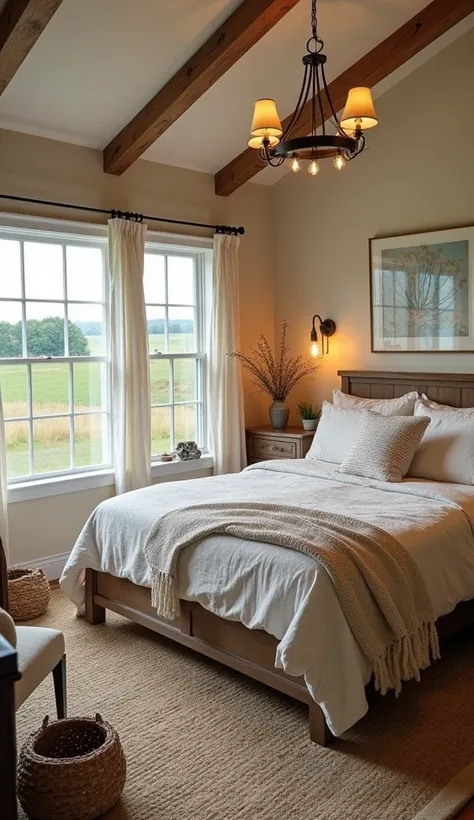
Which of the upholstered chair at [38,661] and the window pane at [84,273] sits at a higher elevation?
the window pane at [84,273]

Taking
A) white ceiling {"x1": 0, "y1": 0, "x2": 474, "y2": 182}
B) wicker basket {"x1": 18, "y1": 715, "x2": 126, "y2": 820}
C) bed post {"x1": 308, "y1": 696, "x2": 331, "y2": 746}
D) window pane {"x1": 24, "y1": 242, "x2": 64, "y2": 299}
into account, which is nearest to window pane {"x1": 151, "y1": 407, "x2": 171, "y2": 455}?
window pane {"x1": 24, "y1": 242, "x2": 64, "y2": 299}

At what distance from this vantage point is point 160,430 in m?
5.21

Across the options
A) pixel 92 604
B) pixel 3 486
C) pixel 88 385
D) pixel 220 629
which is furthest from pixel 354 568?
pixel 88 385

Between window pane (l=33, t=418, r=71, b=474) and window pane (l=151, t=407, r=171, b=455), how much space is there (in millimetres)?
707

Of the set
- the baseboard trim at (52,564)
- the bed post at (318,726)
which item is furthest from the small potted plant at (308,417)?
the bed post at (318,726)

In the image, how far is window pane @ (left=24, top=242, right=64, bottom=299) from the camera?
4.40m

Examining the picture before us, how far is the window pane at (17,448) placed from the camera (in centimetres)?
436

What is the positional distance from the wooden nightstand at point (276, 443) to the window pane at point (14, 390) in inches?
71.7

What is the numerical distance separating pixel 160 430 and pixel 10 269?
1.55m

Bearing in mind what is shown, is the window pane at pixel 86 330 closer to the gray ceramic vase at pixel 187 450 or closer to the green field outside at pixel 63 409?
the green field outside at pixel 63 409

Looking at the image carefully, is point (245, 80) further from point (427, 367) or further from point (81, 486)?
point (81, 486)

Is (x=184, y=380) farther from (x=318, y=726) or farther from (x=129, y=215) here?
(x=318, y=726)

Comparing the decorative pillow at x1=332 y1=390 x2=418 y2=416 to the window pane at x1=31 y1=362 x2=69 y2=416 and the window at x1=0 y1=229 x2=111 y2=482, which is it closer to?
the window at x1=0 y1=229 x2=111 y2=482

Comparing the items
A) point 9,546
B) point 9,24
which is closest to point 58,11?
point 9,24
